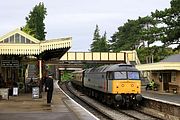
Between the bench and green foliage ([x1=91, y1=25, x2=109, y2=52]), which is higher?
green foliage ([x1=91, y1=25, x2=109, y2=52])

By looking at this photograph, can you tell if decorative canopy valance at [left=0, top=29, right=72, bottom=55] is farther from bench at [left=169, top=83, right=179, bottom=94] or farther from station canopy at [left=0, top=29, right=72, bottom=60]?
bench at [left=169, top=83, right=179, bottom=94]

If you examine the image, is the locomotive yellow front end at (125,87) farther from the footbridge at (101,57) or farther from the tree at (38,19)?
the tree at (38,19)

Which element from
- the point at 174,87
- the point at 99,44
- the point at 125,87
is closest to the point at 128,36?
the point at 99,44

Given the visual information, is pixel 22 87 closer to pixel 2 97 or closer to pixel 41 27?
pixel 2 97

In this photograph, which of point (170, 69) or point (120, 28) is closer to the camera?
point (170, 69)

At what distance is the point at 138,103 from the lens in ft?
85.0

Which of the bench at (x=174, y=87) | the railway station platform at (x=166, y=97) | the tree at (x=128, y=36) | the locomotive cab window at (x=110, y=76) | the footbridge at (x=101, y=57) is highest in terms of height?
the tree at (x=128, y=36)

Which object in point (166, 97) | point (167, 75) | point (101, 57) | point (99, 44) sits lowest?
point (166, 97)

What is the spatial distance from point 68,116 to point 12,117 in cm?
207

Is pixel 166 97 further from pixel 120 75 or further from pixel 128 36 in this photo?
pixel 128 36

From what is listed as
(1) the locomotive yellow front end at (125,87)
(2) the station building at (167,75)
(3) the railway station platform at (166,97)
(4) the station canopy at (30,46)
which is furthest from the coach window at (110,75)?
(2) the station building at (167,75)

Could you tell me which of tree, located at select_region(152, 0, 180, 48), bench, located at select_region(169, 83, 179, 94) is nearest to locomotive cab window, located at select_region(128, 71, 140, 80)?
bench, located at select_region(169, 83, 179, 94)

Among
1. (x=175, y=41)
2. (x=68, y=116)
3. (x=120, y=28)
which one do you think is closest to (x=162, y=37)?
(x=175, y=41)

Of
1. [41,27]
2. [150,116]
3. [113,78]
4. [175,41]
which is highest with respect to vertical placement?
[41,27]
